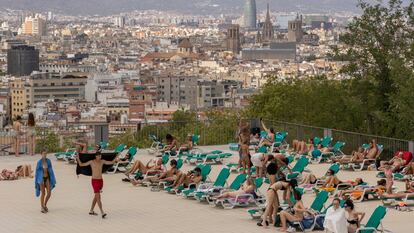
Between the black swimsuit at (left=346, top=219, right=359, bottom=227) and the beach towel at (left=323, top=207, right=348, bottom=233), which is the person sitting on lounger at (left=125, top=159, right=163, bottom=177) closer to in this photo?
the black swimsuit at (left=346, top=219, right=359, bottom=227)

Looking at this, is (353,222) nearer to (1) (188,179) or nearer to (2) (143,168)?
(1) (188,179)

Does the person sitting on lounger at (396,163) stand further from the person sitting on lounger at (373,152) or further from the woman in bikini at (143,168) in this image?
the woman in bikini at (143,168)

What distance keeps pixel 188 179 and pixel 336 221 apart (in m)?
5.12

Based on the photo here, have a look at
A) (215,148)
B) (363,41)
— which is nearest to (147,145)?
(215,148)

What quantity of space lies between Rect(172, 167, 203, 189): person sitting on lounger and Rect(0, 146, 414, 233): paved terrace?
0.27 m

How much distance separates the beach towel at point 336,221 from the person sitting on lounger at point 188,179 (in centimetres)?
477

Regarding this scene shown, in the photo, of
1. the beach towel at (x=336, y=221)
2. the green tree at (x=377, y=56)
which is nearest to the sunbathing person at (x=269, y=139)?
the green tree at (x=377, y=56)

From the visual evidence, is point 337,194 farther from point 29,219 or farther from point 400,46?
point 400,46

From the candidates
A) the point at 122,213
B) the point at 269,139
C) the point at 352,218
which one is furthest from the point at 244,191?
the point at 269,139

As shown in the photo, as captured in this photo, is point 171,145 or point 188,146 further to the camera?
point 188,146

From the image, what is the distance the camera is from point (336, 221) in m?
14.8

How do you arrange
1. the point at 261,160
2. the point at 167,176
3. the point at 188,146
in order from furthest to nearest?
1. the point at 188,146
2. the point at 261,160
3. the point at 167,176

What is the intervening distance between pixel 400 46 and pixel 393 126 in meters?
2.38

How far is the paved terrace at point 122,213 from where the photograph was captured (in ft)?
53.9
